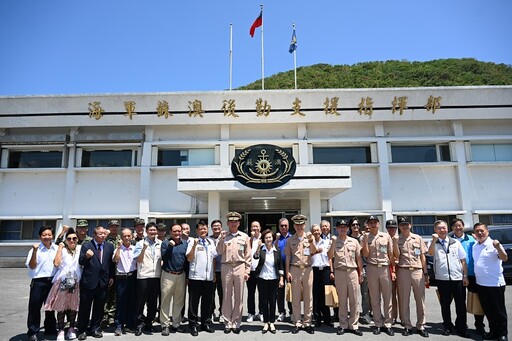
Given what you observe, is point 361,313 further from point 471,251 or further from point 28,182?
point 28,182

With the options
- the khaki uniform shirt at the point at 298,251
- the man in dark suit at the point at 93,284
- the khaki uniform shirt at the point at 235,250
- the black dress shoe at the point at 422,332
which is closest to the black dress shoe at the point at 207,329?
the khaki uniform shirt at the point at 235,250

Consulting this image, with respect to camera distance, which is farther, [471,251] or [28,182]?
[28,182]

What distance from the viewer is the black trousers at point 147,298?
229 inches

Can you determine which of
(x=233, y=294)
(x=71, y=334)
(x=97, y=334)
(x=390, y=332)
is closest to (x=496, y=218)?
(x=390, y=332)

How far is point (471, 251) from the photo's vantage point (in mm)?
5926

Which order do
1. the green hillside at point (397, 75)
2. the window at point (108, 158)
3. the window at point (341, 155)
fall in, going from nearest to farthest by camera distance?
the window at point (341, 155) → the window at point (108, 158) → the green hillside at point (397, 75)

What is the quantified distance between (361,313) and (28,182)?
17.5 m

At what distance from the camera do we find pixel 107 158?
58.5 ft

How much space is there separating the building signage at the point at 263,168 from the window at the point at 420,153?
710 cm

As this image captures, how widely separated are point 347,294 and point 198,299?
254 cm

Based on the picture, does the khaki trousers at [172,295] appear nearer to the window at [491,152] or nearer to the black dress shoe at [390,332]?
the black dress shoe at [390,332]

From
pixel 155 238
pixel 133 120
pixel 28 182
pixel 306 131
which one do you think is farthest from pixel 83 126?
pixel 155 238

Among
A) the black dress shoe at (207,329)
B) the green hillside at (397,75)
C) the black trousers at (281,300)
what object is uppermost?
the green hillside at (397,75)

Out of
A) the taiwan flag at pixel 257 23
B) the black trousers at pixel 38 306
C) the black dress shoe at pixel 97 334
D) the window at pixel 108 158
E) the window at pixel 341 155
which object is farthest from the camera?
the taiwan flag at pixel 257 23
